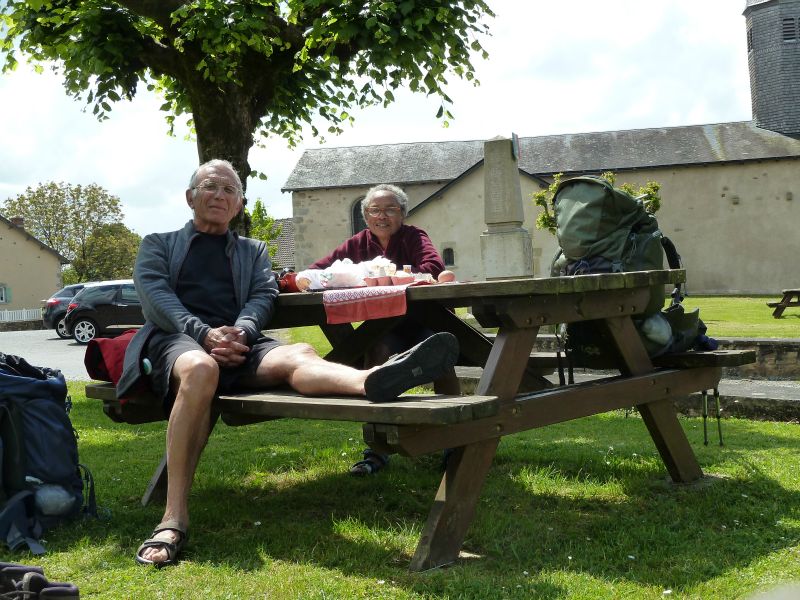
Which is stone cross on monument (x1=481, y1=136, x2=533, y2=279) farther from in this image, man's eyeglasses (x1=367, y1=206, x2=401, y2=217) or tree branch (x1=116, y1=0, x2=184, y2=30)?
man's eyeglasses (x1=367, y1=206, x2=401, y2=217)

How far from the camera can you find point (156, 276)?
431cm

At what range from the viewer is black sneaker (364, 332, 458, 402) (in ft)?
10.7

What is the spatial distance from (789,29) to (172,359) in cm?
4615

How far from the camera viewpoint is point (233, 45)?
Result: 362 inches

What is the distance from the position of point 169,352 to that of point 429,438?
1402mm

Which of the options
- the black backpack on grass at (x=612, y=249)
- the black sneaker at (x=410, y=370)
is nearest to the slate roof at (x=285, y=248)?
the black backpack on grass at (x=612, y=249)

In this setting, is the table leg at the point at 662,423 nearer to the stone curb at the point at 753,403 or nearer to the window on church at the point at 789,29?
the stone curb at the point at 753,403

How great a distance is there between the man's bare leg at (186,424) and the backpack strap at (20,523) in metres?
0.60

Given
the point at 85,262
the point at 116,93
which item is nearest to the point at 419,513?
the point at 116,93

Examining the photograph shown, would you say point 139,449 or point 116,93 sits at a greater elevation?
point 116,93

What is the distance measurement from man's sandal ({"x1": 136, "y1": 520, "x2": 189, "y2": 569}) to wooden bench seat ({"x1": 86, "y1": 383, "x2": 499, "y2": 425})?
0.56 m

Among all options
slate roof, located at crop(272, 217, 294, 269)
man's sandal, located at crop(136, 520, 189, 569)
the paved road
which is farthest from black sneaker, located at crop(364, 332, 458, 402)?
slate roof, located at crop(272, 217, 294, 269)

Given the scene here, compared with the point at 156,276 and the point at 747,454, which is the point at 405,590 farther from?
the point at 747,454

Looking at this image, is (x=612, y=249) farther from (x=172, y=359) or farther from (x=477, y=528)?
(x=172, y=359)
